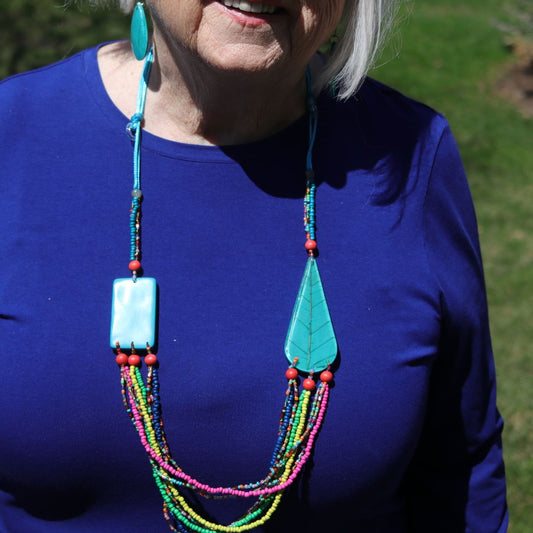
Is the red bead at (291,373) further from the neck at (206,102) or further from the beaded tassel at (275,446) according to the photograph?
the neck at (206,102)

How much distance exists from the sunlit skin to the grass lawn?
0.40 metres

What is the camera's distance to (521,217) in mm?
6457

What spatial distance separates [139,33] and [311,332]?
74 cm

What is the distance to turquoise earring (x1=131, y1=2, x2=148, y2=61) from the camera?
5.31 feet

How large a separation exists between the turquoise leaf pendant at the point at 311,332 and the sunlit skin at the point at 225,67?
0.37 metres

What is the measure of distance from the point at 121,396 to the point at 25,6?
247 cm

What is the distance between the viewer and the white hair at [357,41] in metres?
1.59

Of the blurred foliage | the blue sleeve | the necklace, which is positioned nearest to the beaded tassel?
the necklace

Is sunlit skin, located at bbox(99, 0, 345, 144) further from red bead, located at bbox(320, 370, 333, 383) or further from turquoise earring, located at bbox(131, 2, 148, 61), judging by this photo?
red bead, located at bbox(320, 370, 333, 383)

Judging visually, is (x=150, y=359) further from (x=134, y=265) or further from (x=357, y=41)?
(x=357, y=41)

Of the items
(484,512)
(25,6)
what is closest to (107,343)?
(484,512)

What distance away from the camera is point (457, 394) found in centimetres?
175

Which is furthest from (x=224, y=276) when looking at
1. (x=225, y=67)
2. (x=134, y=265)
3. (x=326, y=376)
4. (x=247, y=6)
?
(x=247, y=6)

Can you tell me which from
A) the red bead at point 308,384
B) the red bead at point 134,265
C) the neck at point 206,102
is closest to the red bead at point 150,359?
the red bead at point 134,265
